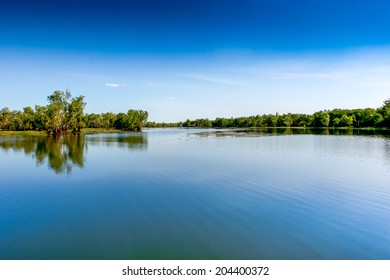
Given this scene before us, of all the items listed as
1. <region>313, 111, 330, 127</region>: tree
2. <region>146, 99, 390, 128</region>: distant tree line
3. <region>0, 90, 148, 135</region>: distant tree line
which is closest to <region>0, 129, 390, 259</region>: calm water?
<region>0, 90, 148, 135</region>: distant tree line

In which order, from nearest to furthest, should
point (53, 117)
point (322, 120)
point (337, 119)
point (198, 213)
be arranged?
point (198, 213)
point (53, 117)
point (337, 119)
point (322, 120)

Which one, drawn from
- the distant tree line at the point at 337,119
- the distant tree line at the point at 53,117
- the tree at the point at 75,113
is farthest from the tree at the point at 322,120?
the tree at the point at 75,113

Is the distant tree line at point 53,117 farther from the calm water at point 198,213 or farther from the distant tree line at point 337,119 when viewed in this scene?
the distant tree line at point 337,119

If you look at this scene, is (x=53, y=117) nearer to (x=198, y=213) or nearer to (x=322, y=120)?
(x=198, y=213)

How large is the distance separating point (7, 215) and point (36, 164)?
14.5 m

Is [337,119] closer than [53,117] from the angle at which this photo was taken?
No

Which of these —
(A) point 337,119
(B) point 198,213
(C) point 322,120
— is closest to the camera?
(B) point 198,213

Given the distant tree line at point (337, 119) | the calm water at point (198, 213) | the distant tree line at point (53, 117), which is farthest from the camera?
the distant tree line at point (337, 119)

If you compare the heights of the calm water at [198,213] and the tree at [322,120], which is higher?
the tree at [322,120]

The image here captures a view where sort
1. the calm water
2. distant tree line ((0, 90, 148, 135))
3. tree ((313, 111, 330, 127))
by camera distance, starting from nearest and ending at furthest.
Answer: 1. the calm water
2. distant tree line ((0, 90, 148, 135))
3. tree ((313, 111, 330, 127))

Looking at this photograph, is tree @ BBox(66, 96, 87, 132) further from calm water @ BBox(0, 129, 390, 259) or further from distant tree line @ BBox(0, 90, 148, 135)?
calm water @ BBox(0, 129, 390, 259)

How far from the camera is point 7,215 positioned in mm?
11203

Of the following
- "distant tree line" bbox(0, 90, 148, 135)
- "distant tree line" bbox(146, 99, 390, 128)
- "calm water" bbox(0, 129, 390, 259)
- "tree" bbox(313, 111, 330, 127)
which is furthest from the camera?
"tree" bbox(313, 111, 330, 127)

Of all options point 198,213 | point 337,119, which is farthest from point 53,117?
point 337,119
